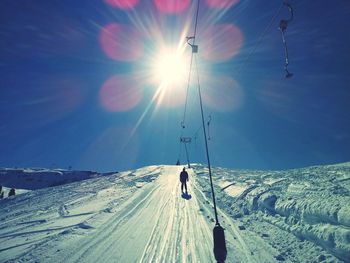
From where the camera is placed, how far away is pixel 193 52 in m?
15.9

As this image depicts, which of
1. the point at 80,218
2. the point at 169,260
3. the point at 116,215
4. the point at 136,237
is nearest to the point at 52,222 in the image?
the point at 80,218

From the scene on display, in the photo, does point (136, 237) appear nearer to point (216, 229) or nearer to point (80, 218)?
point (216, 229)

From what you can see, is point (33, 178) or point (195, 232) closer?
point (195, 232)

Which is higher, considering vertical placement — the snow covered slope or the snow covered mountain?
the snow covered slope

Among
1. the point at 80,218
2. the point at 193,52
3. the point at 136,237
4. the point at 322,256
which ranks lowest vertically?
the point at 322,256

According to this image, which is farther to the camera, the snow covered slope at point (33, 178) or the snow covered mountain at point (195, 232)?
the snow covered slope at point (33, 178)

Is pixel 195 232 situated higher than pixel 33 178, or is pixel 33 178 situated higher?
pixel 33 178

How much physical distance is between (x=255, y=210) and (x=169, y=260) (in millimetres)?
6514

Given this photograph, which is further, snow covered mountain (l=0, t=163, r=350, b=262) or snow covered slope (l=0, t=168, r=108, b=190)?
snow covered slope (l=0, t=168, r=108, b=190)

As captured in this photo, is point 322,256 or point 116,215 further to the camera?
point 116,215

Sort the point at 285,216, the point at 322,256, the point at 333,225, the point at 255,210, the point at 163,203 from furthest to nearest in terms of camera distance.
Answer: the point at 163,203, the point at 255,210, the point at 285,216, the point at 333,225, the point at 322,256

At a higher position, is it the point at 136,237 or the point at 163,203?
the point at 163,203

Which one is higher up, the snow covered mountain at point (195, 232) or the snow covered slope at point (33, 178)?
the snow covered slope at point (33, 178)

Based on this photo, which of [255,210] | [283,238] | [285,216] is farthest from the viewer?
[255,210]
